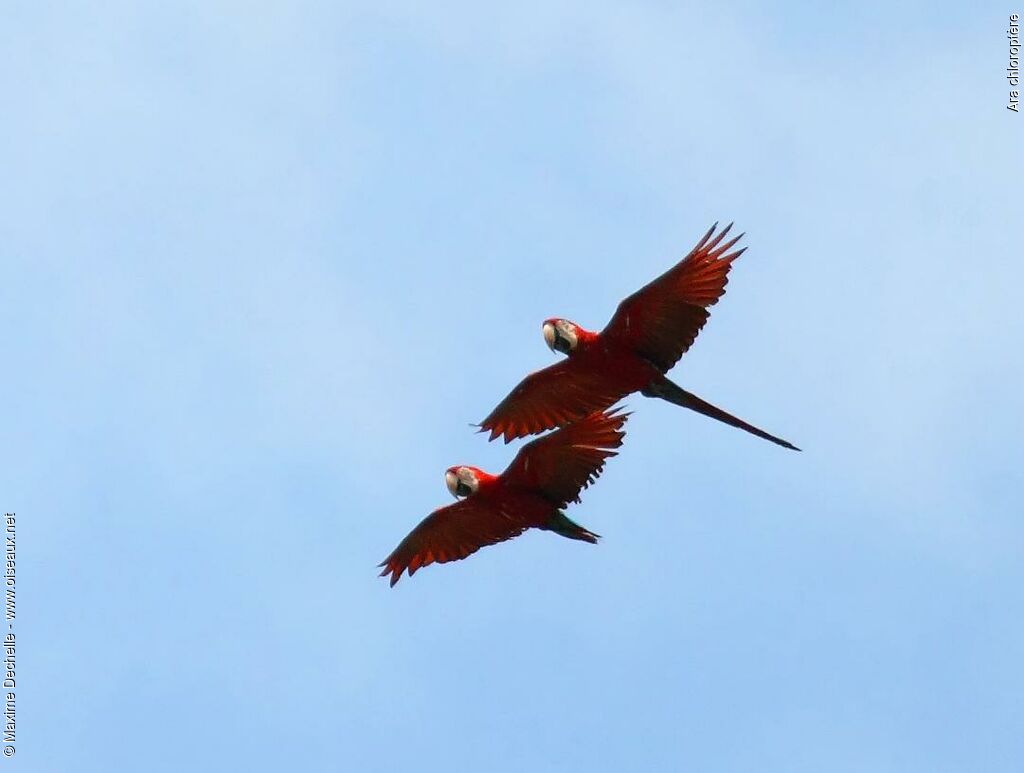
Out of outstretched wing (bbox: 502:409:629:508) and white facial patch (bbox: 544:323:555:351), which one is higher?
white facial patch (bbox: 544:323:555:351)

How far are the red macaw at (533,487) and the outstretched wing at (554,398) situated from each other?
194mm

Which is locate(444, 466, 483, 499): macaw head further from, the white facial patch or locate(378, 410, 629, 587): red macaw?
the white facial patch

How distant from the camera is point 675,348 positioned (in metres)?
23.7

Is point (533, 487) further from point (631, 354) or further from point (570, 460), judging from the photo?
point (631, 354)

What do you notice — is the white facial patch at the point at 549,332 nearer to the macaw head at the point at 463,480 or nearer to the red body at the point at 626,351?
the red body at the point at 626,351

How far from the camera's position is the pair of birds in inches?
923

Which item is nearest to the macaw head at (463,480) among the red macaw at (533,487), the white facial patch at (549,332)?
the red macaw at (533,487)

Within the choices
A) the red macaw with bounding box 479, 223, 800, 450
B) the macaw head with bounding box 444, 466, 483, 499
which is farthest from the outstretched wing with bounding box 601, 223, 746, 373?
the macaw head with bounding box 444, 466, 483, 499

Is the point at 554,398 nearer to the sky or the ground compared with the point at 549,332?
nearer to the ground

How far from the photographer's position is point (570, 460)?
24.2 metres

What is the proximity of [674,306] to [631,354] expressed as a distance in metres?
0.68

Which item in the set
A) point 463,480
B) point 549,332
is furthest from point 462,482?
point 549,332

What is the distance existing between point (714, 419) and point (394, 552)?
382 centimetres

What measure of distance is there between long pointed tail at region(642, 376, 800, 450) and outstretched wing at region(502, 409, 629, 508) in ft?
1.91
